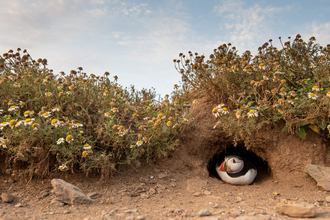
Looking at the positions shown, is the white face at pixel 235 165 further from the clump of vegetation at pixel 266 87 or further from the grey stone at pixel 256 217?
the grey stone at pixel 256 217

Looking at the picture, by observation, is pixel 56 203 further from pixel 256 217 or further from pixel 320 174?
pixel 320 174

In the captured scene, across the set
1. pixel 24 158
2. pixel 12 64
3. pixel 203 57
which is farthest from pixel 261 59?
pixel 12 64

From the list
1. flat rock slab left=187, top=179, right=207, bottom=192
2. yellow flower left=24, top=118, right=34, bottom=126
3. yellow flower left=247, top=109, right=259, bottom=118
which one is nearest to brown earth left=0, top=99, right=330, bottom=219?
flat rock slab left=187, top=179, right=207, bottom=192

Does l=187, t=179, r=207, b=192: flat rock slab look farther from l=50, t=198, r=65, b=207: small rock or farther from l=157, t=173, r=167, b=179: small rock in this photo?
l=50, t=198, r=65, b=207: small rock

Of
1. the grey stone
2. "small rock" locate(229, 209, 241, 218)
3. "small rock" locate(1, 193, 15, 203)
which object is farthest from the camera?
"small rock" locate(1, 193, 15, 203)

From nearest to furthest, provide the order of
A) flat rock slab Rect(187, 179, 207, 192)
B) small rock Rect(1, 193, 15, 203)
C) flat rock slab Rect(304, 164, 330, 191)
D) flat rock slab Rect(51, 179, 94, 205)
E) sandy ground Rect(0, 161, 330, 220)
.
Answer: sandy ground Rect(0, 161, 330, 220) → flat rock slab Rect(51, 179, 94, 205) → small rock Rect(1, 193, 15, 203) → flat rock slab Rect(187, 179, 207, 192) → flat rock slab Rect(304, 164, 330, 191)

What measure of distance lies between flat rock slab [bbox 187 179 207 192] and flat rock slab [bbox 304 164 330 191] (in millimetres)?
1750

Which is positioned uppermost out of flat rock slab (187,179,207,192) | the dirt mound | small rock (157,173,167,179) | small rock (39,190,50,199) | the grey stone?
the dirt mound

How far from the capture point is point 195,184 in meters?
3.71

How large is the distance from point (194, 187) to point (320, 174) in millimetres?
2057

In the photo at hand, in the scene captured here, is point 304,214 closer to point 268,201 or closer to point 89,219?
point 268,201

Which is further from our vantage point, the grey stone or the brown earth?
the brown earth

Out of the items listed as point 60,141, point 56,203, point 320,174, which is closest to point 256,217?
point 320,174

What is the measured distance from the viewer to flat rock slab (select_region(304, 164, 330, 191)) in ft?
12.1
